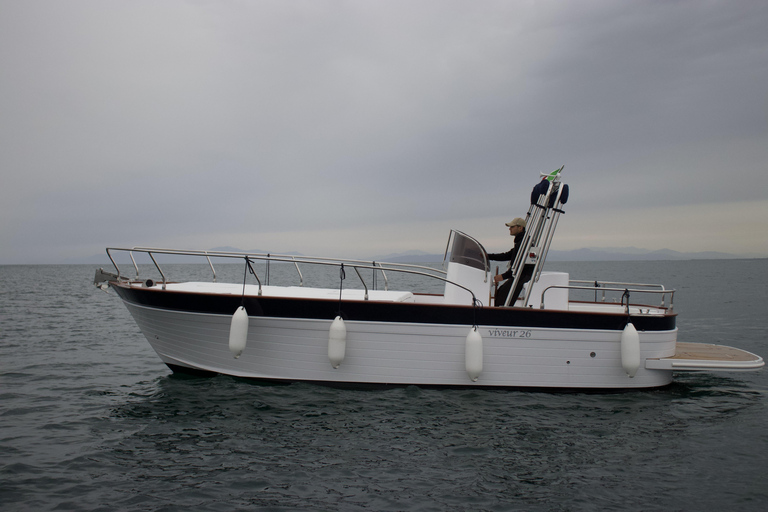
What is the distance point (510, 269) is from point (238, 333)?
167 inches

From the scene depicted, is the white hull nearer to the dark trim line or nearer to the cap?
the dark trim line

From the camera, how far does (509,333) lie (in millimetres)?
7465

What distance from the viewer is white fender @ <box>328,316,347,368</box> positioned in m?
7.09

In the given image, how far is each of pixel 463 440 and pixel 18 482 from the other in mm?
4649

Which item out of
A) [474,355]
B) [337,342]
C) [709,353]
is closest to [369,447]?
[337,342]

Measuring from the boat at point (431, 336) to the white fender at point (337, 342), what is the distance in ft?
0.05

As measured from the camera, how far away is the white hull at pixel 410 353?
7.38 meters

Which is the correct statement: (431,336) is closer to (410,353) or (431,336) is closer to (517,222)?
(410,353)

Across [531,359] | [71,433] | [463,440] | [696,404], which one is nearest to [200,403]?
[71,433]

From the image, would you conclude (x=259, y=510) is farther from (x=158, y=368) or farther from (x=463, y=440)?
(x=158, y=368)

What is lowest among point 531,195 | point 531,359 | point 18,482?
point 18,482

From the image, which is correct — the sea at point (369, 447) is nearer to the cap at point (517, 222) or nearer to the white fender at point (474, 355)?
the white fender at point (474, 355)

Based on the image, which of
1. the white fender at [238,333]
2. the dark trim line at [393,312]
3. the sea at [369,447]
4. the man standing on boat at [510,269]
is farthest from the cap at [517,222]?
the white fender at [238,333]

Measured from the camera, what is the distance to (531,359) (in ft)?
24.8
